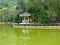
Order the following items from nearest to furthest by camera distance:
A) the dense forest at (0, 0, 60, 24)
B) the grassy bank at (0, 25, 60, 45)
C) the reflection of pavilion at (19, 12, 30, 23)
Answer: the grassy bank at (0, 25, 60, 45) → the dense forest at (0, 0, 60, 24) → the reflection of pavilion at (19, 12, 30, 23)

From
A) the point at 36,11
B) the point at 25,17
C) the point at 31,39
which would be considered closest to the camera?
the point at 31,39

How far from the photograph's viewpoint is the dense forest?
13891 mm

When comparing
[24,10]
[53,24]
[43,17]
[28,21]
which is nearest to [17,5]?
[24,10]

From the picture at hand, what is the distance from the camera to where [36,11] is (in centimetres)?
1492

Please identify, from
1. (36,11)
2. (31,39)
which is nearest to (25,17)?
(36,11)

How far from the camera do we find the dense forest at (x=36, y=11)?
45.6 ft

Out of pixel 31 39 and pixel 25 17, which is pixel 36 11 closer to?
pixel 25 17

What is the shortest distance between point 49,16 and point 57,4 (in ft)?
3.94

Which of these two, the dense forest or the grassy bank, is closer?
the grassy bank

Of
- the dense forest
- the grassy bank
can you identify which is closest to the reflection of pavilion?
the dense forest

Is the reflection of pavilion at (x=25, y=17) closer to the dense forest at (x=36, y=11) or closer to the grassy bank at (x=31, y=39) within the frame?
the dense forest at (x=36, y=11)

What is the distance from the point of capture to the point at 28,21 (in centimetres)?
1462

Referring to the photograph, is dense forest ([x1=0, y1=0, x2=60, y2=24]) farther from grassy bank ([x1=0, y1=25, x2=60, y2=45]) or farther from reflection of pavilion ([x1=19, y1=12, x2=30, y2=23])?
grassy bank ([x1=0, y1=25, x2=60, y2=45])

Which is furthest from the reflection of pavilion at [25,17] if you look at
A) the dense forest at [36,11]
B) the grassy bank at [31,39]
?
the grassy bank at [31,39]
